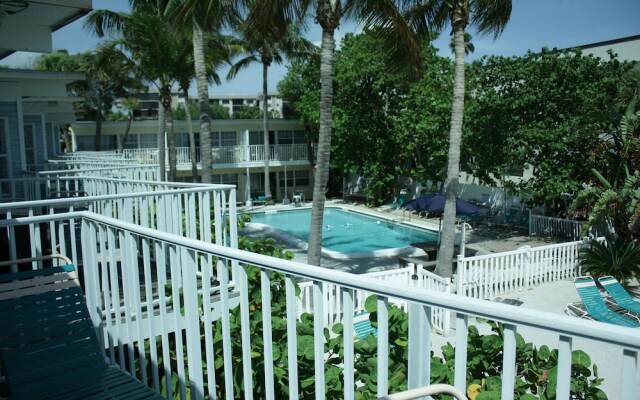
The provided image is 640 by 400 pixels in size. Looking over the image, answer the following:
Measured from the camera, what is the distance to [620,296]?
1055 cm

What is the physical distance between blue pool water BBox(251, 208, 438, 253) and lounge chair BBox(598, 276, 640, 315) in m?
10.3

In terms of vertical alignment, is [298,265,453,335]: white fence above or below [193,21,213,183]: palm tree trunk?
below

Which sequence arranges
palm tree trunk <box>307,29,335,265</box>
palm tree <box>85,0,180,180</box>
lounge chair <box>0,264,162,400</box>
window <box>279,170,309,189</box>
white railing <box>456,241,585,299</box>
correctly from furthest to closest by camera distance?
1. window <box>279,170,309,189</box>
2. palm tree <box>85,0,180,180</box>
3. white railing <box>456,241,585,299</box>
4. palm tree trunk <box>307,29,335,265</box>
5. lounge chair <box>0,264,162,400</box>

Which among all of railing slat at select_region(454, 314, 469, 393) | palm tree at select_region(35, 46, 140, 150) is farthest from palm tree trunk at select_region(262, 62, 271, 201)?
railing slat at select_region(454, 314, 469, 393)

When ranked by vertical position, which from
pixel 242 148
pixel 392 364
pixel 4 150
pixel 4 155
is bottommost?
pixel 392 364

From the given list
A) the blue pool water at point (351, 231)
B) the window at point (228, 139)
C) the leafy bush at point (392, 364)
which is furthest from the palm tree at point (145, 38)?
the leafy bush at point (392, 364)

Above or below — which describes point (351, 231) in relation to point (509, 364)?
below

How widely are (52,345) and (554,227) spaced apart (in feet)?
61.6

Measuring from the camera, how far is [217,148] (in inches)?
1231

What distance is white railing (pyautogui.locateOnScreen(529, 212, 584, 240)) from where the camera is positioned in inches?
729

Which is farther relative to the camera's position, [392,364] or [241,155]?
[241,155]

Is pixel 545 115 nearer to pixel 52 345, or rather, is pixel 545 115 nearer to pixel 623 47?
pixel 623 47

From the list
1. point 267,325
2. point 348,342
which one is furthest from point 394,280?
point 348,342

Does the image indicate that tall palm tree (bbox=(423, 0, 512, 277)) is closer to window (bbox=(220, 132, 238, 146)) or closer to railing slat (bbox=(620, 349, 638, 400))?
railing slat (bbox=(620, 349, 638, 400))
